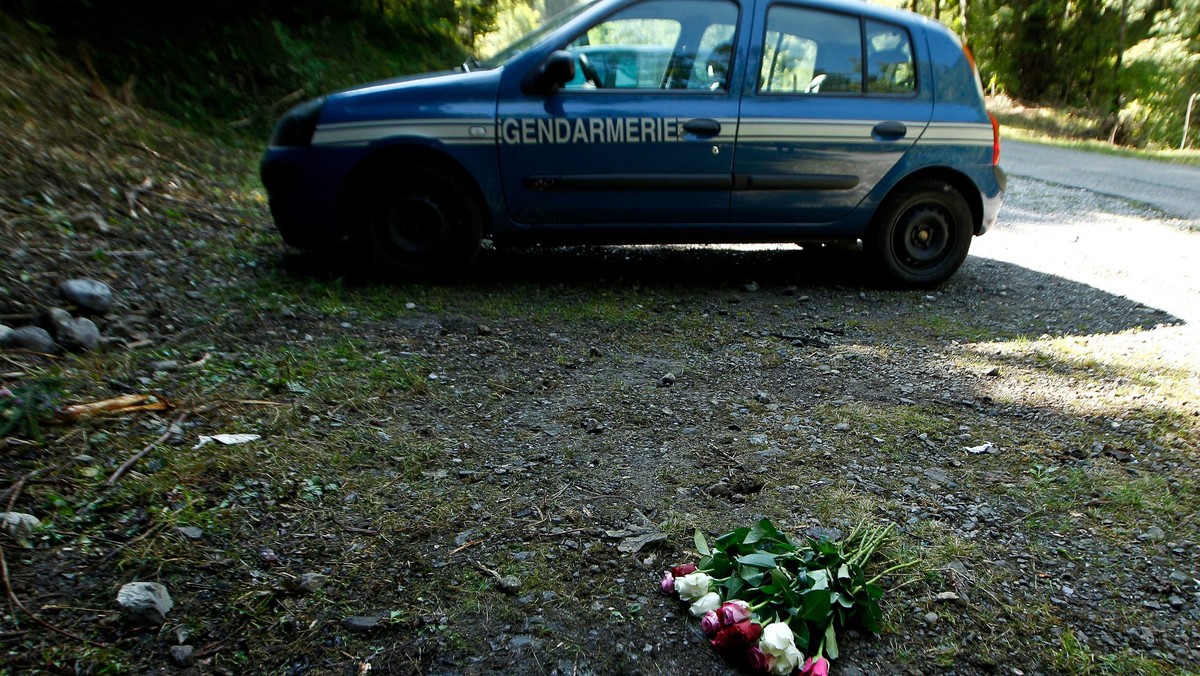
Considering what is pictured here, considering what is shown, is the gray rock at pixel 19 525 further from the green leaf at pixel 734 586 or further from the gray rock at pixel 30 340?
the green leaf at pixel 734 586

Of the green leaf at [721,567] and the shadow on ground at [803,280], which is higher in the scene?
the green leaf at [721,567]

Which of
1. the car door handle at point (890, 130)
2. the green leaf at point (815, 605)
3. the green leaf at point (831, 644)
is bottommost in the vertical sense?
the green leaf at point (831, 644)

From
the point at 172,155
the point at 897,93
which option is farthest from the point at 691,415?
the point at 172,155

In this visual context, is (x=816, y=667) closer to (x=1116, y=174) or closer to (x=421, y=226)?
(x=421, y=226)

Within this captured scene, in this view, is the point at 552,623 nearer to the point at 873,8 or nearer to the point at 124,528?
the point at 124,528

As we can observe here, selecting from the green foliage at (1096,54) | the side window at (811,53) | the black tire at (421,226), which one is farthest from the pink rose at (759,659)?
the green foliage at (1096,54)

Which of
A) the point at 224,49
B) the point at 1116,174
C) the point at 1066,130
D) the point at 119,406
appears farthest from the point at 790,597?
the point at 1066,130

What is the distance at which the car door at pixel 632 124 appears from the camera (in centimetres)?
508

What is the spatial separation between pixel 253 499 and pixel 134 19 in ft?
27.5

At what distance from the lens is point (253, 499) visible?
278 cm

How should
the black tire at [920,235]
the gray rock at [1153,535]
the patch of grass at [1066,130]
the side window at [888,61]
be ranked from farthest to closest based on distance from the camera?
the patch of grass at [1066,130]
the black tire at [920,235]
the side window at [888,61]
the gray rock at [1153,535]

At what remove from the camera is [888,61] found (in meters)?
5.46

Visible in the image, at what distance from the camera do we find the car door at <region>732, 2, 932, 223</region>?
5.29 meters

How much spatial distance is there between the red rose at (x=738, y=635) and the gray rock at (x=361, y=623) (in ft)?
2.97
